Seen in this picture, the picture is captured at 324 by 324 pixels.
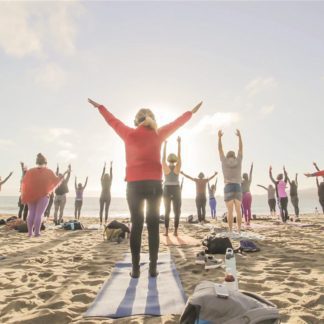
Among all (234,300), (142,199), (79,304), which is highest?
(142,199)

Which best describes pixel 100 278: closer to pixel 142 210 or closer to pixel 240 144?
pixel 142 210

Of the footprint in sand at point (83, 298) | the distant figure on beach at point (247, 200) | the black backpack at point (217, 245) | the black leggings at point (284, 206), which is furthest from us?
the black leggings at point (284, 206)

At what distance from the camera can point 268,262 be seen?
201 inches

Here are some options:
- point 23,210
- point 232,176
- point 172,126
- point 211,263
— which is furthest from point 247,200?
point 23,210

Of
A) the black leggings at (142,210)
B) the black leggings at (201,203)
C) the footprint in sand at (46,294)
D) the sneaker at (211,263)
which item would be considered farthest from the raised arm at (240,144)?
the footprint in sand at (46,294)

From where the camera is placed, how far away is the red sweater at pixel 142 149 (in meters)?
4.19

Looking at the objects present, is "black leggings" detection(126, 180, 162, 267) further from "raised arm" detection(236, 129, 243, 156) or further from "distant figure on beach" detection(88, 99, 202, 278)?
"raised arm" detection(236, 129, 243, 156)

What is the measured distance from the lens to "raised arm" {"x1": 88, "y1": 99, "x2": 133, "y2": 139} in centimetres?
437

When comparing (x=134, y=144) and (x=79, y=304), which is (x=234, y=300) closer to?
(x=79, y=304)

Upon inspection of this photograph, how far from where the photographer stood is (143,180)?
4.14 metres

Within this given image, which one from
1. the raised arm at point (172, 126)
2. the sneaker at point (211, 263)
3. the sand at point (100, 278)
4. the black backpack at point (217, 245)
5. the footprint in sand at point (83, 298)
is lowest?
the footprint in sand at point (83, 298)

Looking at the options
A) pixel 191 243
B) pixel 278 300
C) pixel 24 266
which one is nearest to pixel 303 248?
pixel 191 243

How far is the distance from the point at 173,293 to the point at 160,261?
1.85 meters

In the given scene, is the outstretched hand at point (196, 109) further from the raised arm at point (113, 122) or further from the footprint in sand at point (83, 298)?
the footprint in sand at point (83, 298)
